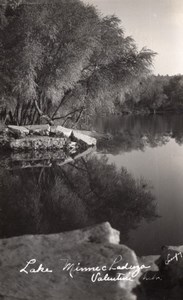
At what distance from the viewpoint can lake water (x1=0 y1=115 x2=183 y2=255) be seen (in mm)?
7410

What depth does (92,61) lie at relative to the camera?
25.5 metres

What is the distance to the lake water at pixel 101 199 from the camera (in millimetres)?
7410

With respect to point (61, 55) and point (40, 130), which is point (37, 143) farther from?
point (61, 55)

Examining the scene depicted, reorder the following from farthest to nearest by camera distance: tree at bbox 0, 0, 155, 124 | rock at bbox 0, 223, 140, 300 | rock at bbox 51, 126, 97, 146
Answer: tree at bbox 0, 0, 155, 124 < rock at bbox 51, 126, 97, 146 < rock at bbox 0, 223, 140, 300

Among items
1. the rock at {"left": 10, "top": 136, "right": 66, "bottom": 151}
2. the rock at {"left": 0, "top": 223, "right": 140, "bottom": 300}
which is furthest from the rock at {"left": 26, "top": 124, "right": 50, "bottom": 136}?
the rock at {"left": 0, "top": 223, "right": 140, "bottom": 300}

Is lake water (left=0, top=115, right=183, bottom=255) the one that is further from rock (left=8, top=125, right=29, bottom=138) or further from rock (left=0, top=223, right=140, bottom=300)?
rock (left=8, top=125, right=29, bottom=138)

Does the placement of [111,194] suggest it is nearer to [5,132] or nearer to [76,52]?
[5,132]

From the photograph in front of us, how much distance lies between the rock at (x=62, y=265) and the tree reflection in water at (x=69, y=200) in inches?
69.4

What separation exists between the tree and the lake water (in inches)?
305

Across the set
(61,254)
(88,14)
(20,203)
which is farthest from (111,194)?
(88,14)

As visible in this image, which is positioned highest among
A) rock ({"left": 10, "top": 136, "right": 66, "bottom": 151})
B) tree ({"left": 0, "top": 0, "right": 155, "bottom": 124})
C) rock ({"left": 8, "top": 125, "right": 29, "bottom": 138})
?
tree ({"left": 0, "top": 0, "right": 155, "bottom": 124})

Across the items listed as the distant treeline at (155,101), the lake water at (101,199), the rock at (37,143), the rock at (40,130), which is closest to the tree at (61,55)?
the rock at (40,130)

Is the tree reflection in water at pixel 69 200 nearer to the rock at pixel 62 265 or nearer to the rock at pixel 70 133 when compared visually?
the rock at pixel 62 265

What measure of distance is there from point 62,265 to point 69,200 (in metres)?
4.76
